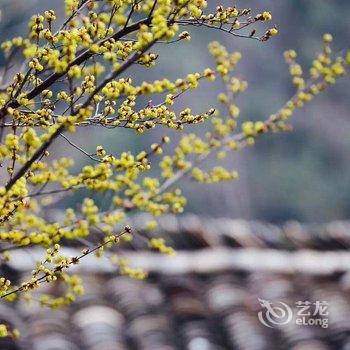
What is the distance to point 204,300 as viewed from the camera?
13.1ft

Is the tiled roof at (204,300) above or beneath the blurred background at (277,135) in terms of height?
beneath

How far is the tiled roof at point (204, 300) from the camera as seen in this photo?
3406 mm

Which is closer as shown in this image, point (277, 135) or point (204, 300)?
point (204, 300)

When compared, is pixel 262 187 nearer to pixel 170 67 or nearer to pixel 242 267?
pixel 170 67

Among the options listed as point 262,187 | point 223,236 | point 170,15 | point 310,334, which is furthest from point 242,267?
point 262,187

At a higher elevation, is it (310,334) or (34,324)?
(34,324)

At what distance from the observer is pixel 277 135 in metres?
21.5

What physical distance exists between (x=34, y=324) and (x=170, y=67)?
60.7 feet

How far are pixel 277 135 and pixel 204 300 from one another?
1784 cm

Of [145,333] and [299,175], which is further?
[299,175]

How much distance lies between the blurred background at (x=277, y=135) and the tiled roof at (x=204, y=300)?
42.2 ft

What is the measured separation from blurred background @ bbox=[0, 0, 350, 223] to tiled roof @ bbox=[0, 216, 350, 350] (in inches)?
507

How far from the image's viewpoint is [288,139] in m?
21.5

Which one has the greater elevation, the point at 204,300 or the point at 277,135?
the point at 277,135
